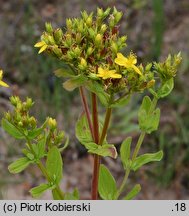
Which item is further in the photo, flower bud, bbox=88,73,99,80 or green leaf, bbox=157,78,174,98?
green leaf, bbox=157,78,174,98

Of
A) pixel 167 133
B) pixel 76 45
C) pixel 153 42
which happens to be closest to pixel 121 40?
pixel 76 45

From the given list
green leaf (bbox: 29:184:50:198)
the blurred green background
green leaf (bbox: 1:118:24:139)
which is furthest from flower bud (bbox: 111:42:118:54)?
the blurred green background

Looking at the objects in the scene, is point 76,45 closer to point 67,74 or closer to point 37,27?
point 67,74

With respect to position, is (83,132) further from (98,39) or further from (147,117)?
(98,39)

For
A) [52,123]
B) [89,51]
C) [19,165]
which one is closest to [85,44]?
[89,51]

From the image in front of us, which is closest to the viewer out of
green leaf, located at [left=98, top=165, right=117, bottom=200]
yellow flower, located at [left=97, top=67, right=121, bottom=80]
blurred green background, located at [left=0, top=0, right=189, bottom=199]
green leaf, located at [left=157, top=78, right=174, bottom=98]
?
yellow flower, located at [left=97, top=67, right=121, bottom=80]

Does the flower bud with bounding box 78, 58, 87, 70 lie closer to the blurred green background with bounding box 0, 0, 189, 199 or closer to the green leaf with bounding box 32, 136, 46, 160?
the green leaf with bounding box 32, 136, 46, 160

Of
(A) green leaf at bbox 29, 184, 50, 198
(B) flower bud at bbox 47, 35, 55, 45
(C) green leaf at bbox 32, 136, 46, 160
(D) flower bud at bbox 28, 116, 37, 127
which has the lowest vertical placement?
(A) green leaf at bbox 29, 184, 50, 198
